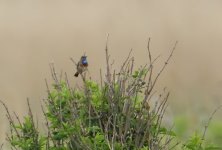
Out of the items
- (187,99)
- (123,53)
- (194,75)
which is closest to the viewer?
(187,99)

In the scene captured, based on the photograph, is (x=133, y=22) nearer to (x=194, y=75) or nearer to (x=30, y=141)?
(x=194, y=75)

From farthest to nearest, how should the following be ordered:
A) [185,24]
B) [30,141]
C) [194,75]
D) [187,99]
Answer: [185,24]
[194,75]
[187,99]
[30,141]

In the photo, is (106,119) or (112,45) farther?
(112,45)

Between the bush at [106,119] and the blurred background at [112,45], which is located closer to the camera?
the bush at [106,119]

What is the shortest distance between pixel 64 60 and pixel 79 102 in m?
13.3

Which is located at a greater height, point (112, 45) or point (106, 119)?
point (112, 45)

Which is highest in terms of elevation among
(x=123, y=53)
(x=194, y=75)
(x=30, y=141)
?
(x=123, y=53)

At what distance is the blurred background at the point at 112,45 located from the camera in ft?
55.1

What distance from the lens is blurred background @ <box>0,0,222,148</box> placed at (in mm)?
16781

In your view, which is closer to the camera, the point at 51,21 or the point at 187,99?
the point at 187,99

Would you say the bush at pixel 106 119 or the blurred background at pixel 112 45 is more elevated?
the blurred background at pixel 112 45

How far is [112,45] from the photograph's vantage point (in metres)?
20.2

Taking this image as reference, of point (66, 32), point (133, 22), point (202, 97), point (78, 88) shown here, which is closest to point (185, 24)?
point (133, 22)

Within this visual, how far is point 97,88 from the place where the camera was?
5824 mm
